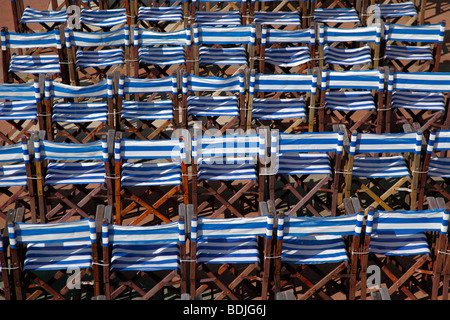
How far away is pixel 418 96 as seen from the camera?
48.9ft

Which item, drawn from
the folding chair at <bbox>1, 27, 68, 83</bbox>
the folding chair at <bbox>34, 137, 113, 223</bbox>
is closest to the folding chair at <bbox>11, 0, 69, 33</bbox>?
the folding chair at <bbox>1, 27, 68, 83</bbox>

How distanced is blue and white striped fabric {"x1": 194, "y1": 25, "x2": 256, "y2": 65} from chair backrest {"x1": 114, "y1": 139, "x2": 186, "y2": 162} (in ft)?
14.0

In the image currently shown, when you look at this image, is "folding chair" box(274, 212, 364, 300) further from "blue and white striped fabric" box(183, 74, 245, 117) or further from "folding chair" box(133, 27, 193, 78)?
"folding chair" box(133, 27, 193, 78)

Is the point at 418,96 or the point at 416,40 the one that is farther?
the point at 416,40

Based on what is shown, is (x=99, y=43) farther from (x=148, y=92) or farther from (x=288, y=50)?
(x=288, y=50)

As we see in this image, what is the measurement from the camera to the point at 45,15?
60.5 feet

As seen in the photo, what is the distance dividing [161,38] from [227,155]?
4.36 m

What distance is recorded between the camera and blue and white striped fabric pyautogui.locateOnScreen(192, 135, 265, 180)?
12.4 m

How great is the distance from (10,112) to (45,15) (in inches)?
190

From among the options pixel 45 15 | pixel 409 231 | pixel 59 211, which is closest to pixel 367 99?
Answer: pixel 409 231

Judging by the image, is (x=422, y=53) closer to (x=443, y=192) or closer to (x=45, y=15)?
(x=443, y=192)

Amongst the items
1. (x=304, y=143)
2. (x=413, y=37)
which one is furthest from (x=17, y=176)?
(x=413, y=37)

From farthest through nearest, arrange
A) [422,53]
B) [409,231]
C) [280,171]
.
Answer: [422,53]
[280,171]
[409,231]

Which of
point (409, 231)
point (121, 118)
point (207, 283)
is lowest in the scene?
point (207, 283)
